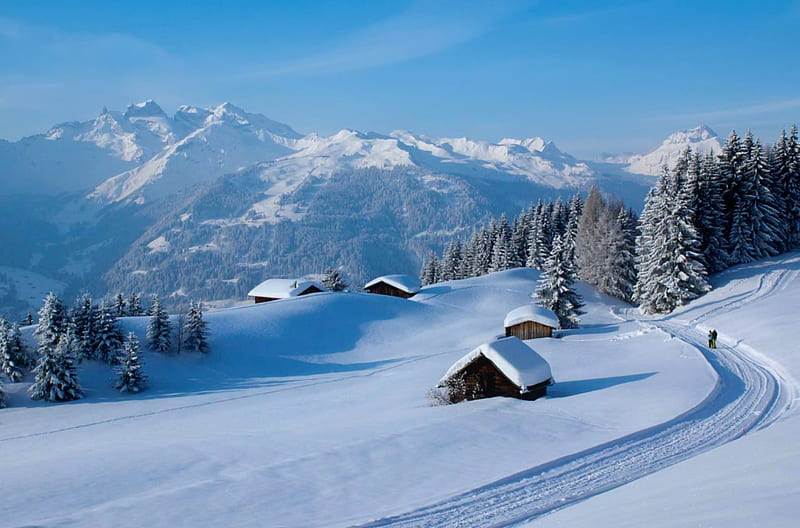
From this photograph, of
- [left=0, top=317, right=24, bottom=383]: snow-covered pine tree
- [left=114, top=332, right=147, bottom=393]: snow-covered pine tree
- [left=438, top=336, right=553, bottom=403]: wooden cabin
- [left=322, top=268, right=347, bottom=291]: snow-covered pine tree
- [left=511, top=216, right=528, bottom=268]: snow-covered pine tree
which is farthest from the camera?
[left=511, top=216, right=528, bottom=268]: snow-covered pine tree

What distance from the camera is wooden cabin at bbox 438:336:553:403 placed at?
23.8 m

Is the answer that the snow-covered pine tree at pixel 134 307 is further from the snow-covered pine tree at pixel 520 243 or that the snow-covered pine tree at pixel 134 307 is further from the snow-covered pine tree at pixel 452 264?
the snow-covered pine tree at pixel 520 243

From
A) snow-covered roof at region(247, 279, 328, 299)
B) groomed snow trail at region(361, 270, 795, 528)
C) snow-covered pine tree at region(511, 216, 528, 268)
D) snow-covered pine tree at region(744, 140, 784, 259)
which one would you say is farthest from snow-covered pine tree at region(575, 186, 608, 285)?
groomed snow trail at region(361, 270, 795, 528)

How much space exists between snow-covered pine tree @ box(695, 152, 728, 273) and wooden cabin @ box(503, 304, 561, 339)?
19.7m

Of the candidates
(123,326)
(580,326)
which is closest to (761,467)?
A: (580,326)

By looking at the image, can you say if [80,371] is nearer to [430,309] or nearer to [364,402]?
[364,402]

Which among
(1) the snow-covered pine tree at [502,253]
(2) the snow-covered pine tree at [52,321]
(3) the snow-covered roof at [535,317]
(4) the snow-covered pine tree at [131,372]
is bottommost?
(4) the snow-covered pine tree at [131,372]

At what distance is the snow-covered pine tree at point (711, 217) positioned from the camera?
169 ft

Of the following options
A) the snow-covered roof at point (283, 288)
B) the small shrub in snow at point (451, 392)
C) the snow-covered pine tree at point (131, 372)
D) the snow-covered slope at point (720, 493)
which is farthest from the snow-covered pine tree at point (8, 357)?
the snow-covered slope at point (720, 493)

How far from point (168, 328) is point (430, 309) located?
28214 mm

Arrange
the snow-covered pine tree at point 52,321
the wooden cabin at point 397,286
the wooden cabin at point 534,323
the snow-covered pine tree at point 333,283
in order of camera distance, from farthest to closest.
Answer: the snow-covered pine tree at point 333,283 < the wooden cabin at point 397,286 < the wooden cabin at point 534,323 < the snow-covered pine tree at point 52,321

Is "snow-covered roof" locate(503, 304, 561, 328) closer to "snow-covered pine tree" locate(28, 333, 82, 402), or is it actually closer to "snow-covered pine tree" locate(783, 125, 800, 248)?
"snow-covered pine tree" locate(783, 125, 800, 248)

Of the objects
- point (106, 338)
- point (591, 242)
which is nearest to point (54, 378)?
point (106, 338)

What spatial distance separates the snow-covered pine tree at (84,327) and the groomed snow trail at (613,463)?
3448 centimetres
